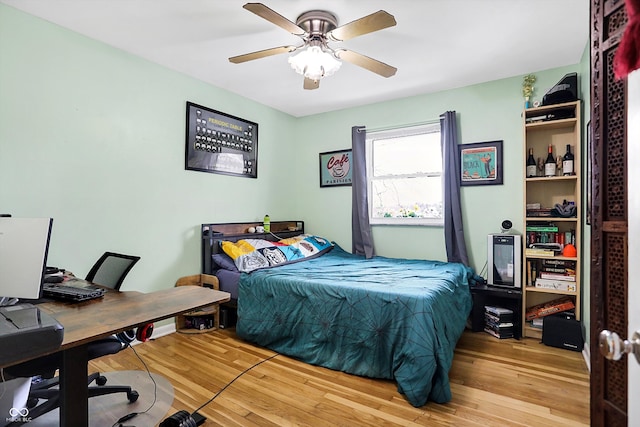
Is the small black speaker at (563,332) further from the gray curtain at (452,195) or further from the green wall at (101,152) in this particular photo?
the green wall at (101,152)

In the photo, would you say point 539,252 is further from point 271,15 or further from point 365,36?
point 271,15

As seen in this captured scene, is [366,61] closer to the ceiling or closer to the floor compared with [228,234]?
closer to the ceiling

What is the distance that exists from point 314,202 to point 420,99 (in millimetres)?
1806

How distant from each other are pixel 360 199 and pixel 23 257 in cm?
319

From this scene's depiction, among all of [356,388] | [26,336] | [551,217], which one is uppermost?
[551,217]

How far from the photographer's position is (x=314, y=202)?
4504 mm

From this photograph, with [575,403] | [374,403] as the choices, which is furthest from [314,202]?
[575,403]

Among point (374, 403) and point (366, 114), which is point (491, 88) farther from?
point (374, 403)

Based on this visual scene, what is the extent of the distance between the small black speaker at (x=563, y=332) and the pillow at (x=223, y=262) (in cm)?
274

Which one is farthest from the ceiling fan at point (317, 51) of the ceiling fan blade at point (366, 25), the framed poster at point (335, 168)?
the framed poster at point (335, 168)

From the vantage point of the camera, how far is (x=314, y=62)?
7.61 ft

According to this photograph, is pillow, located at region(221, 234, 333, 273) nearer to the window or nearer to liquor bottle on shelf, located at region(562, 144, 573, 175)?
the window

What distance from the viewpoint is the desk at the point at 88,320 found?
1.11m

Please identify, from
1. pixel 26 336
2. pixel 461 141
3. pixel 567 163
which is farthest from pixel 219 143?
pixel 567 163
